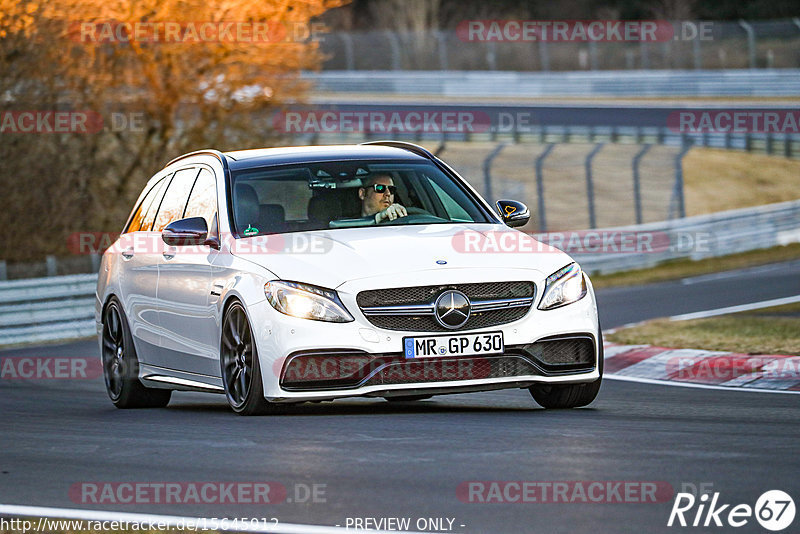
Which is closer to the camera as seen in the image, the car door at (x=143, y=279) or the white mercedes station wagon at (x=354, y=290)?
the white mercedes station wagon at (x=354, y=290)

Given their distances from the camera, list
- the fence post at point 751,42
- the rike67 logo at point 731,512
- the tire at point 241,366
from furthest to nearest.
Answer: the fence post at point 751,42 → the tire at point 241,366 → the rike67 logo at point 731,512

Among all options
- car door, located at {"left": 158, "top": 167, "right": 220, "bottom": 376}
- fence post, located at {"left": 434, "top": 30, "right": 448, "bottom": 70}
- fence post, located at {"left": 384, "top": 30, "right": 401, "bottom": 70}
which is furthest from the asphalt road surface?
fence post, located at {"left": 434, "top": 30, "right": 448, "bottom": 70}

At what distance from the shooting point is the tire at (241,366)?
29.9 ft

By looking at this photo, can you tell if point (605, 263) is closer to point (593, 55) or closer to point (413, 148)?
point (413, 148)

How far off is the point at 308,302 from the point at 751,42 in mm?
42437

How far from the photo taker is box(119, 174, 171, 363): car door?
10875mm

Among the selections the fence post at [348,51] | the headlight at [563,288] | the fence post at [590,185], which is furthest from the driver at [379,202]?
the fence post at [348,51]

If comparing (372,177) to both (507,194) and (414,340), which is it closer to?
(414,340)

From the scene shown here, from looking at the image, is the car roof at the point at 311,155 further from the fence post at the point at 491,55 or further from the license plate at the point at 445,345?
the fence post at the point at 491,55

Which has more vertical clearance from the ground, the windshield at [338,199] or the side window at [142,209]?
the windshield at [338,199]

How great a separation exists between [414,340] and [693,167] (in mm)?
33491

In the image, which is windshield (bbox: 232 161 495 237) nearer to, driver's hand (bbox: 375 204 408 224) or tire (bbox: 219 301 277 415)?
driver's hand (bbox: 375 204 408 224)

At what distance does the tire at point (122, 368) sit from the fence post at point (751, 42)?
38.6m

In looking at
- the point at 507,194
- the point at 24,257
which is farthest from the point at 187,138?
the point at 507,194
